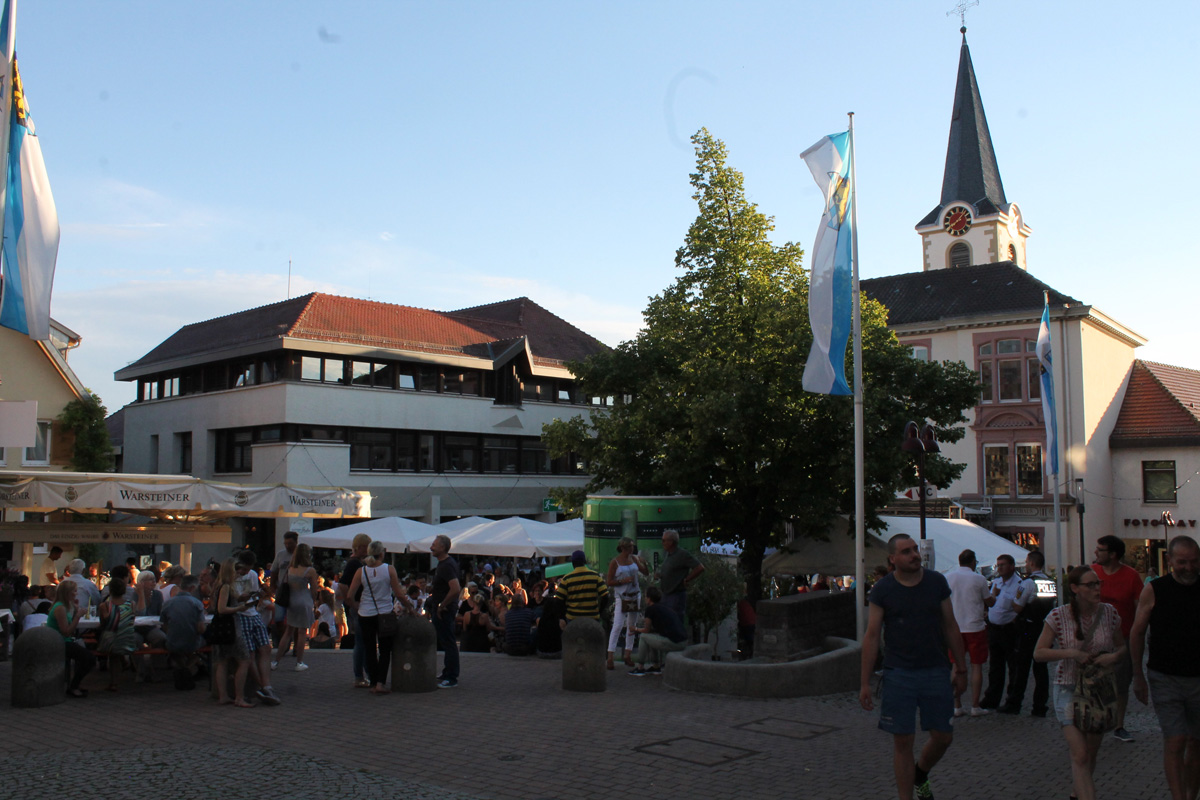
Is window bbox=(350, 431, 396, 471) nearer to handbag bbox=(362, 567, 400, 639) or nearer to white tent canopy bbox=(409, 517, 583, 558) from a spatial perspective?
white tent canopy bbox=(409, 517, 583, 558)

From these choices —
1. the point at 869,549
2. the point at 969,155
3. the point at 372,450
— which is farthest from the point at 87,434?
the point at 969,155

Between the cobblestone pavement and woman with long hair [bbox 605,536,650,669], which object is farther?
woman with long hair [bbox 605,536,650,669]

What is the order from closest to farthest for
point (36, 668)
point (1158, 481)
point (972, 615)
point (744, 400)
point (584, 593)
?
point (36, 668) → point (972, 615) → point (584, 593) → point (744, 400) → point (1158, 481)

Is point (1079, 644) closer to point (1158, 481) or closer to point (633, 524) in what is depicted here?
point (633, 524)

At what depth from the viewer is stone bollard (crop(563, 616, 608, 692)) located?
11273 millimetres

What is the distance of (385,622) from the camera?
1098 centimetres

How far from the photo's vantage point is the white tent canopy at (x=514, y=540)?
2133 centimetres

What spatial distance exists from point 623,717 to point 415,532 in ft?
45.6

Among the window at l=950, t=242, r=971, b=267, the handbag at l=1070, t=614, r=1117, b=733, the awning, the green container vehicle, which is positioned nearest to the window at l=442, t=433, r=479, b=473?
the awning

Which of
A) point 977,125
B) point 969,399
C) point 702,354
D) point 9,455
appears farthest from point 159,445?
point 977,125

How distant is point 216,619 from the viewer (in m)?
10.1

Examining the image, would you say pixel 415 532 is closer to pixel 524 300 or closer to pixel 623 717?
pixel 623 717

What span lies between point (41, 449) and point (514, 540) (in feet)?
51.9

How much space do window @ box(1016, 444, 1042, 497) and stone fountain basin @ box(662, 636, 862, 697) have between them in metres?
36.4
